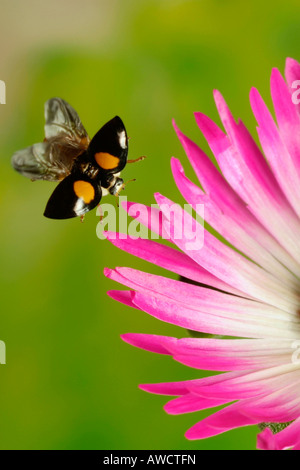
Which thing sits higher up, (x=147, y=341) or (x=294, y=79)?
(x=294, y=79)

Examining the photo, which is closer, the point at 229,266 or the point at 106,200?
the point at 229,266

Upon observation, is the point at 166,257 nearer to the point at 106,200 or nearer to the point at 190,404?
the point at 190,404

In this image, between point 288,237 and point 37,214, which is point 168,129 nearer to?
point 37,214

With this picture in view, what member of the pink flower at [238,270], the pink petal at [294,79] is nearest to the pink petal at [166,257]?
the pink flower at [238,270]

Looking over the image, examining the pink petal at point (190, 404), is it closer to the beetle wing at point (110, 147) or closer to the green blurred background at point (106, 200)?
the beetle wing at point (110, 147)

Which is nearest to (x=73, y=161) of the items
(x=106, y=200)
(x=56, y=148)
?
(x=56, y=148)

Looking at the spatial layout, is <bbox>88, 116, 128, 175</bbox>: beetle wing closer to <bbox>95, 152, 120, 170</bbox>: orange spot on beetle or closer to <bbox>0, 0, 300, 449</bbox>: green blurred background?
<bbox>95, 152, 120, 170</bbox>: orange spot on beetle

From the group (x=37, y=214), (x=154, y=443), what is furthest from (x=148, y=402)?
(x=37, y=214)
